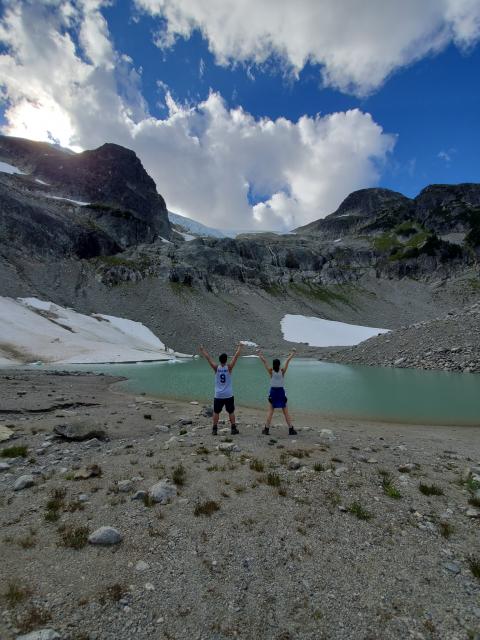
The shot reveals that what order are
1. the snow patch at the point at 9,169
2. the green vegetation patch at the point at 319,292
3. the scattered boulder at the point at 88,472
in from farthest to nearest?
1. the snow patch at the point at 9,169
2. the green vegetation patch at the point at 319,292
3. the scattered boulder at the point at 88,472

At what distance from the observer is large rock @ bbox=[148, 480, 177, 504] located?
7.06 metres

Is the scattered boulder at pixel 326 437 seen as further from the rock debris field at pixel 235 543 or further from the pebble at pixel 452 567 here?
the pebble at pixel 452 567

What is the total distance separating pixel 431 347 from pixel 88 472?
48.5 metres

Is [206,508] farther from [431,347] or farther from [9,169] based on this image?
[9,169]

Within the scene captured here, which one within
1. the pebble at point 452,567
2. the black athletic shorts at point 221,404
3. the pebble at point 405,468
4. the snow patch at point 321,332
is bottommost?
the pebble at point 452,567

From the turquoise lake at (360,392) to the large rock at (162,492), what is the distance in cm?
1485

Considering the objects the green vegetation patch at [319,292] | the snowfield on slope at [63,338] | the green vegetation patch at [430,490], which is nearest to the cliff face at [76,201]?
the snowfield on slope at [63,338]

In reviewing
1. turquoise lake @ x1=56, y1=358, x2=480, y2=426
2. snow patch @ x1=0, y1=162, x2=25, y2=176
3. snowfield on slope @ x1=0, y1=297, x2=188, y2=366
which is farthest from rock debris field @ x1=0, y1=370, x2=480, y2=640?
snow patch @ x1=0, y1=162, x2=25, y2=176

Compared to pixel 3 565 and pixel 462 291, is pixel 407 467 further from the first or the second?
pixel 462 291

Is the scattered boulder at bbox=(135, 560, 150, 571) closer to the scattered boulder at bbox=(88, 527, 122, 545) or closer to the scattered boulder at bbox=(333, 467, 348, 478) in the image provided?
the scattered boulder at bbox=(88, 527, 122, 545)

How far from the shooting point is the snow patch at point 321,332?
9112 centimetres

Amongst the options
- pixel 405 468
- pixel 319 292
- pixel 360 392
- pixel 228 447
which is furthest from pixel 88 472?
pixel 319 292

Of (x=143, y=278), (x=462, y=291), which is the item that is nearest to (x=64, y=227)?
(x=143, y=278)

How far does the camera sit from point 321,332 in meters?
98.9
